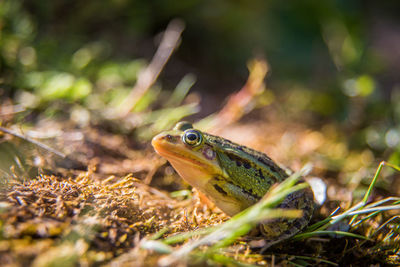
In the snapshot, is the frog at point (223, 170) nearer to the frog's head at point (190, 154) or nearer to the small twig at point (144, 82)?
the frog's head at point (190, 154)

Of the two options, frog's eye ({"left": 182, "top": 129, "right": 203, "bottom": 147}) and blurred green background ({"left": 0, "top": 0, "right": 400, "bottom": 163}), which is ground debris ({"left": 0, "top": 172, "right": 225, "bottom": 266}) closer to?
frog's eye ({"left": 182, "top": 129, "right": 203, "bottom": 147})

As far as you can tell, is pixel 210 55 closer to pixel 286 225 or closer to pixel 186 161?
pixel 186 161

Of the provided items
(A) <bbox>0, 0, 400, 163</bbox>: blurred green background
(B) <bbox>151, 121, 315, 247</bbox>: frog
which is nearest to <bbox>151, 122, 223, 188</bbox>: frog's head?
(B) <bbox>151, 121, 315, 247</bbox>: frog

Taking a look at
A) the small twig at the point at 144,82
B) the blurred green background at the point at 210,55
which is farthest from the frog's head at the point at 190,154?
the blurred green background at the point at 210,55

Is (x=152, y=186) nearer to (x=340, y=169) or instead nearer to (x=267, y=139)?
(x=267, y=139)

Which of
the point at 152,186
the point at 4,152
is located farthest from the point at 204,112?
the point at 4,152
